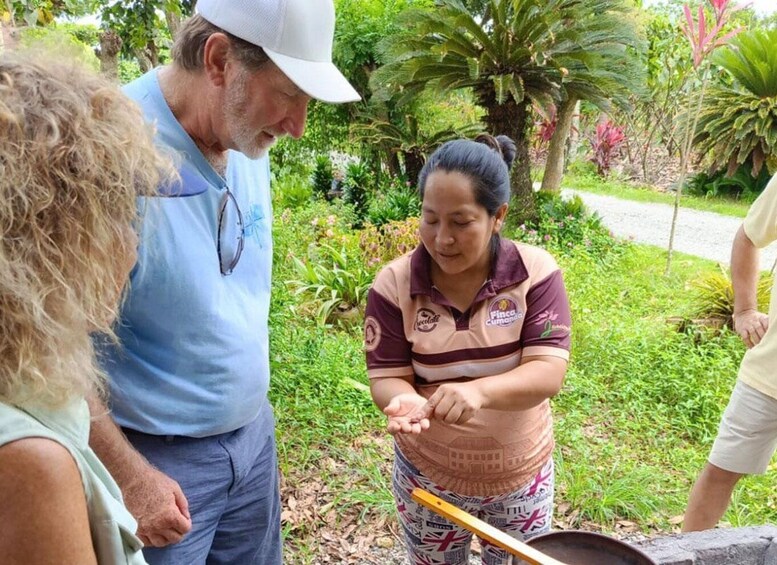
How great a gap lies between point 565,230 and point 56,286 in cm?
693

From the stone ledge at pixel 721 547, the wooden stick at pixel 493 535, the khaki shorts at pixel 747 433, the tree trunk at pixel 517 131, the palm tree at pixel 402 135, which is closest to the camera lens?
the wooden stick at pixel 493 535

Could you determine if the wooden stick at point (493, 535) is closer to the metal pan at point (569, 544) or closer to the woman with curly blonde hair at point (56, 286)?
the metal pan at point (569, 544)

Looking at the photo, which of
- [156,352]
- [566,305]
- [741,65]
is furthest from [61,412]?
[741,65]

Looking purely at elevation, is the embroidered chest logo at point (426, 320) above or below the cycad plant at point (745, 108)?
below

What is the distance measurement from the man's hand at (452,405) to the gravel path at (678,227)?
21.7 ft

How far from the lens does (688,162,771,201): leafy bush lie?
1048 cm

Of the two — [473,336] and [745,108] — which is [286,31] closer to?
[473,336]

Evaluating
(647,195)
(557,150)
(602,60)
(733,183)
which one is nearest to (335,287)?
(602,60)

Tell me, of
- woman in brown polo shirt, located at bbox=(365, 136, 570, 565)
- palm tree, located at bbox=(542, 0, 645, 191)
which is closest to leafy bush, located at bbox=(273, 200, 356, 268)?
palm tree, located at bbox=(542, 0, 645, 191)

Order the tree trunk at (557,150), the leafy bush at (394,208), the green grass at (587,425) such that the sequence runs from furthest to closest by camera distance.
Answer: the tree trunk at (557,150) → the leafy bush at (394,208) → the green grass at (587,425)

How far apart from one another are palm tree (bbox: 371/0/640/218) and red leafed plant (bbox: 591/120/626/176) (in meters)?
6.59

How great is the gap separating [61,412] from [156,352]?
22.3 inches

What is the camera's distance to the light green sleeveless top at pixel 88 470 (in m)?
0.74

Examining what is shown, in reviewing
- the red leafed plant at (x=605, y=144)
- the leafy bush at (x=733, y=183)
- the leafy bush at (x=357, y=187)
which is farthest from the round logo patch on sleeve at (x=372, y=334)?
the red leafed plant at (x=605, y=144)
